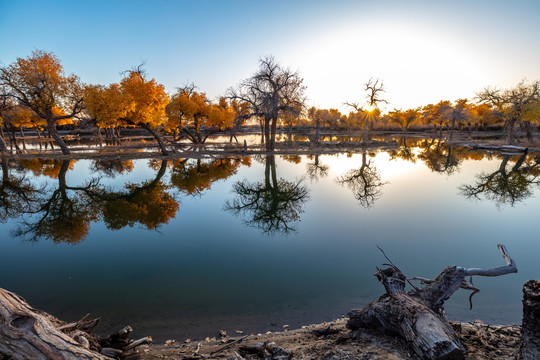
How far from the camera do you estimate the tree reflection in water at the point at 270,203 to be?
10.9 meters

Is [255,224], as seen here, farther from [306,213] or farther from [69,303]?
[69,303]

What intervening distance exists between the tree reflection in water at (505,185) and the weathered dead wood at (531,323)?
12.4m

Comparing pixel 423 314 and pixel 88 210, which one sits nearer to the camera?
pixel 423 314

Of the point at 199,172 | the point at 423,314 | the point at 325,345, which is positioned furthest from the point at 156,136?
the point at 423,314

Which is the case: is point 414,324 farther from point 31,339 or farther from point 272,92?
point 272,92

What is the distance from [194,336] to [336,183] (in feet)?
47.4

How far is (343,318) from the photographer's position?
16.9 ft

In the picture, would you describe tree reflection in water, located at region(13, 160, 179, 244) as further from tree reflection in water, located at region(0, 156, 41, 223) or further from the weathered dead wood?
the weathered dead wood

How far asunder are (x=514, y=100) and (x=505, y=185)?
114 feet

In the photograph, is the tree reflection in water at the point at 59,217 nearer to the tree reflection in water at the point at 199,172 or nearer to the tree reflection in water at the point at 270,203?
the tree reflection in water at the point at 199,172

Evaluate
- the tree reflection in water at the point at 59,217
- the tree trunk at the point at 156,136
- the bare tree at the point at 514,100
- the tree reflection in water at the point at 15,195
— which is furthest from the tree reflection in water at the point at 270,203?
the bare tree at the point at 514,100

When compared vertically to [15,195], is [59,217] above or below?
below

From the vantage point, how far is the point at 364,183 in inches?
693

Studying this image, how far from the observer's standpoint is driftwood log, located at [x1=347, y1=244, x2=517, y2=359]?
3076mm
